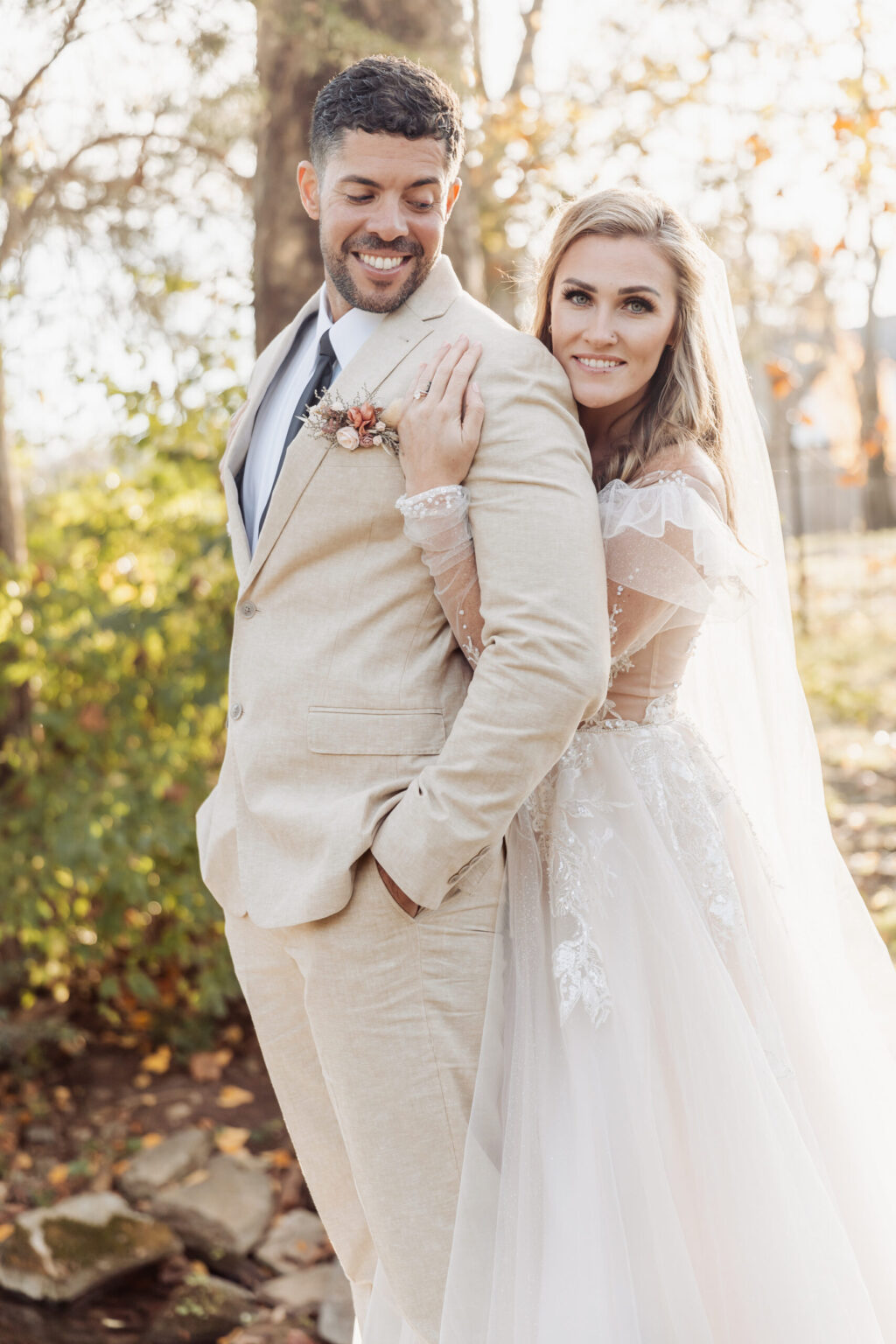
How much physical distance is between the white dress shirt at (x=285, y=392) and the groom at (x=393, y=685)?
2 cm

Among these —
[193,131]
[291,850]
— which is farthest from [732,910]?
[193,131]

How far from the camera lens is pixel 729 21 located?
6184mm

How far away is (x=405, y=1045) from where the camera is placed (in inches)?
77.7

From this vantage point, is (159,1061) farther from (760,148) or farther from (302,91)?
(760,148)

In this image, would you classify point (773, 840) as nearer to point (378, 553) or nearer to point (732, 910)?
point (732, 910)

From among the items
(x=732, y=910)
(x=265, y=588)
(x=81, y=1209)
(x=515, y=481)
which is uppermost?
(x=515, y=481)

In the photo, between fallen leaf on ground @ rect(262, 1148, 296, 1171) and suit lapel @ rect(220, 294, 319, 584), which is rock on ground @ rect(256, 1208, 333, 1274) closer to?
fallen leaf on ground @ rect(262, 1148, 296, 1171)

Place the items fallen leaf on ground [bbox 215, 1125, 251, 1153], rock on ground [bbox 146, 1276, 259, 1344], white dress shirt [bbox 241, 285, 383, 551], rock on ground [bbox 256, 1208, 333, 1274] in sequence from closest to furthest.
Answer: white dress shirt [bbox 241, 285, 383, 551] → rock on ground [bbox 146, 1276, 259, 1344] → rock on ground [bbox 256, 1208, 333, 1274] → fallen leaf on ground [bbox 215, 1125, 251, 1153]

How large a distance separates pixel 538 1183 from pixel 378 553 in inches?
41.8

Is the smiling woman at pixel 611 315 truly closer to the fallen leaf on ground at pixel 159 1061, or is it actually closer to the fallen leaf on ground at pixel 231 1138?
the fallen leaf on ground at pixel 231 1138

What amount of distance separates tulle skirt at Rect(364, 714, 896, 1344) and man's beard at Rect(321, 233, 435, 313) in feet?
2.78

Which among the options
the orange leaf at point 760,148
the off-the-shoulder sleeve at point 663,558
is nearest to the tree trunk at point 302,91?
the off-the-shoulder sleeve at point 663,558

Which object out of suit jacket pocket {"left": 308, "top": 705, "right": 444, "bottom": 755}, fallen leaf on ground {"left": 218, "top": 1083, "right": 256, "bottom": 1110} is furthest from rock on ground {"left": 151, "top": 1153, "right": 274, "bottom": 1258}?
suit jacket pocket {"left": 308, "top": 705, "right": 444, "bottom": 755}

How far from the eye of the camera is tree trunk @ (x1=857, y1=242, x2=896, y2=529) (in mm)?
11323
